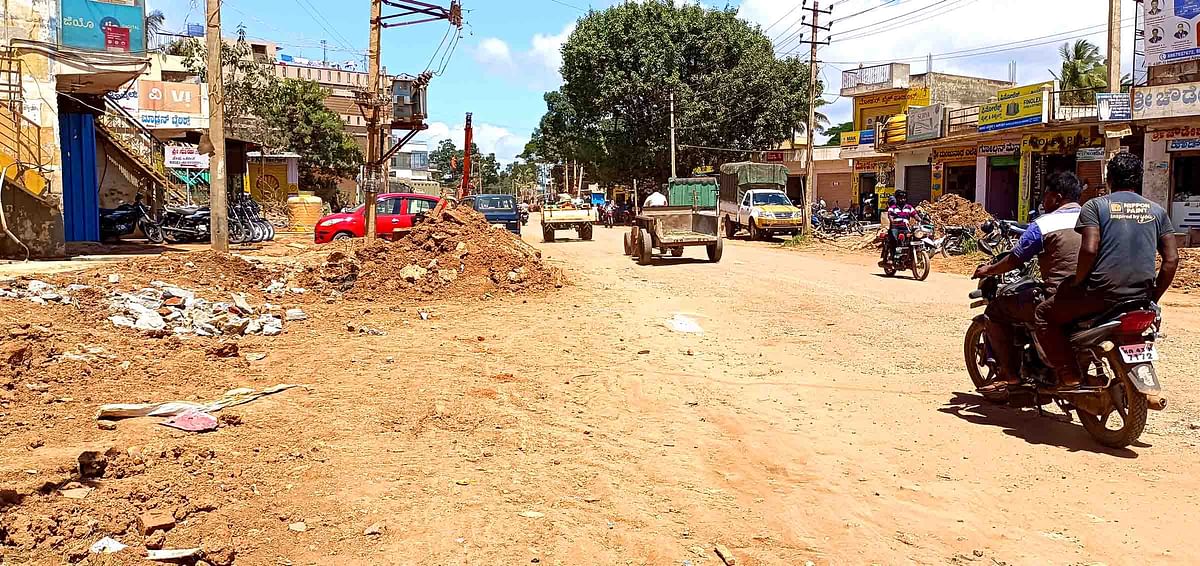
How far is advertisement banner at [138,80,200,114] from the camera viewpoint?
27.7 meters

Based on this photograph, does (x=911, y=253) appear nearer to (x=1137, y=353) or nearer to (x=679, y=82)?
(x=1137, y=353)

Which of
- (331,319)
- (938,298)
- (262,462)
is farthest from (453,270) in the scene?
(262,462)

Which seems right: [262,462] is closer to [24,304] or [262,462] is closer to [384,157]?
[24,304]

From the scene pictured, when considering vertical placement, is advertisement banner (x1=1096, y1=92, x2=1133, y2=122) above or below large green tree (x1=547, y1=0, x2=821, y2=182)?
below

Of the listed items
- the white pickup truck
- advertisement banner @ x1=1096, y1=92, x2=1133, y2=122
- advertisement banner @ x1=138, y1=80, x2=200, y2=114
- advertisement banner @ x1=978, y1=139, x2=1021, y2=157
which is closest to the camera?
advertisement banner @ x1=1096, y1=92, x2=1133, y2=122

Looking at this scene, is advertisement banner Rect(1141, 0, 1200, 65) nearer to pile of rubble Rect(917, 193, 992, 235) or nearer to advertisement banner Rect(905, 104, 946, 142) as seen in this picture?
pile of rubble Rect(917, 193, 992, 235)

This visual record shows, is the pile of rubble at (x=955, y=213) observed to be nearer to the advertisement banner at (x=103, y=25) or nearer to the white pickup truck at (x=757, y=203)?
the white pickup truck at (x=757, y=203)

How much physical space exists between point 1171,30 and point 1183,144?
3.04m

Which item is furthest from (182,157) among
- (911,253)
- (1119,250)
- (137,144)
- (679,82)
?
(1119,250)

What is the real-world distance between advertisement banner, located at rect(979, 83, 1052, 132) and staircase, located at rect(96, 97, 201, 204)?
2507 centimetres

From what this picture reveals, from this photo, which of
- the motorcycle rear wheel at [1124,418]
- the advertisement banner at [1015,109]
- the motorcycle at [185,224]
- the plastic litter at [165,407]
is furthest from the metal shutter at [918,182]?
the plastic litter at [165,407]

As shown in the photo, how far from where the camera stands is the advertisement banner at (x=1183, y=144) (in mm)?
23547

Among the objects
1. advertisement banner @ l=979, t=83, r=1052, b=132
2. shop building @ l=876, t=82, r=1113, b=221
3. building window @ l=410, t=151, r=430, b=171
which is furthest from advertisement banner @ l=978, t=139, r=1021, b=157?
building window @ l=410, t=151, r=430, b=171

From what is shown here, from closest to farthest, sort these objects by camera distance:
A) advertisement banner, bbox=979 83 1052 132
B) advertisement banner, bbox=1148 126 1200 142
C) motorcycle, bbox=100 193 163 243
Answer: motorcycle, bbox=100 193 163 243 < advertisement banner, bbox=1148 126 1200 142 < advertisement banner, bbox=979 83 1052 132
